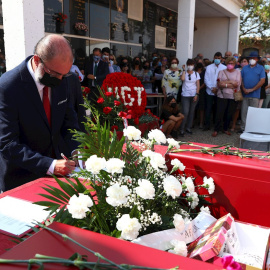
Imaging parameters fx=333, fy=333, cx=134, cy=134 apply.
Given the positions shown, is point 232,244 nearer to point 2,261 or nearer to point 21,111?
point 2,261

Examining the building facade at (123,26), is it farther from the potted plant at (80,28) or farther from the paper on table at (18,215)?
the paper on table at (18,215)

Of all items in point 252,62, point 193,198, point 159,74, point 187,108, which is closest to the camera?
point 193,198

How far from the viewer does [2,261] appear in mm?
746

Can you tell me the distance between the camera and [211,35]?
15477 mm

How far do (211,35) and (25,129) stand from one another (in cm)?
1472

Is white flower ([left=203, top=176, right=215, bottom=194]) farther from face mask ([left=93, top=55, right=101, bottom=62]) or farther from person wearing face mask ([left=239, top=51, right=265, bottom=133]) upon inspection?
person wearing face mask ([left=239, top=51, right=265, bottom=133])

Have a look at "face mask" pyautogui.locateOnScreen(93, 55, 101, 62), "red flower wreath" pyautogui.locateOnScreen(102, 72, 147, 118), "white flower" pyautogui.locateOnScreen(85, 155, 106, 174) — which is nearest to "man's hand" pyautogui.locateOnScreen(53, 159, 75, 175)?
"white flower" pyautogui.locateOnScreen(85, 155, 106, 174)

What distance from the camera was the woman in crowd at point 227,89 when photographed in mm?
7932

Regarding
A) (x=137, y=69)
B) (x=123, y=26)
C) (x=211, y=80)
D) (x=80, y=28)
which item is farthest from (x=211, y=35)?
(x=80, y=28)

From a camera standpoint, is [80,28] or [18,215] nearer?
[18,215]

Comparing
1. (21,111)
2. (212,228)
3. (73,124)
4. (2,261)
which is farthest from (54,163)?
(2,261)

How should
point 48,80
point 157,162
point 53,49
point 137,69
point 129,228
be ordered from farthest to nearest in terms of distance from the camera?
point 137,69 < point 48,80 < point 53,49 < point 157,162 < point 129,228

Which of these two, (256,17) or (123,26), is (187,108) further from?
(256,17)

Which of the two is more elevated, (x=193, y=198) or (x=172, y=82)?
(x=172, y=82)
